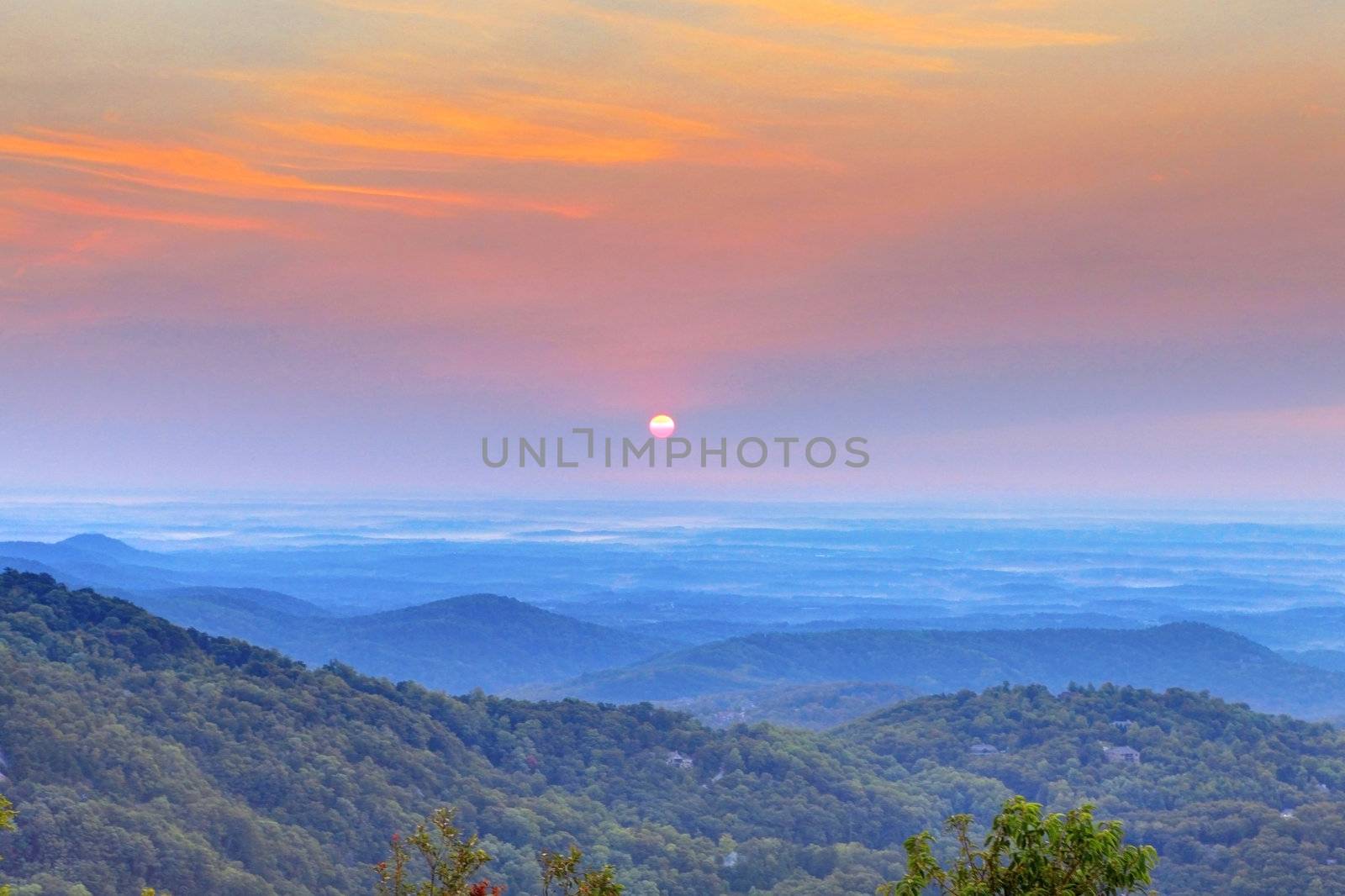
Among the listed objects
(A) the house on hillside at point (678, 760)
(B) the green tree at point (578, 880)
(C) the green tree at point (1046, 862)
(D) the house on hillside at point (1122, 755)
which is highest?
(C) the green tree at point (1046, 862)

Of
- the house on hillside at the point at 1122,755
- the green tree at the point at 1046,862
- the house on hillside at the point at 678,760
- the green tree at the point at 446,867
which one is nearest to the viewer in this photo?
the green tree at the point at 1046,862

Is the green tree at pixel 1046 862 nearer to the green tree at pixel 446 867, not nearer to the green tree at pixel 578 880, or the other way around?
the green tree at pixel 578 880

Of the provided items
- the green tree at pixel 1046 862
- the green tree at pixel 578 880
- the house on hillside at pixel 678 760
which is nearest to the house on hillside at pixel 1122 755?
the house on hillside at pixel 678 760

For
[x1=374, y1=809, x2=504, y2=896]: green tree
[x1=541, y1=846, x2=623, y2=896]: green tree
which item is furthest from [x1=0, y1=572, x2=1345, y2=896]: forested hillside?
[x1=541, y1=846, x2=623, y2=896]: green tree

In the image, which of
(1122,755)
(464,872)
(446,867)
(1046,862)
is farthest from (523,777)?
(1046,862)

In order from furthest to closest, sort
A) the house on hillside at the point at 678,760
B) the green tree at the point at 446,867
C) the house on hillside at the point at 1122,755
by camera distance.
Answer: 1. the house on hillside at the point at 1122,755
2. the house on hillside at the point at 678,760
3. the green tree at the point at 446,867

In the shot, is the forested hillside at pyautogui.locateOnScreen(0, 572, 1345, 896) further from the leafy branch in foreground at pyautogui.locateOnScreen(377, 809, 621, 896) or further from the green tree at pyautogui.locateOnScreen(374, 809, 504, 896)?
the leafy branch in foreground at pyautogui.locateOnScreen(377, 809, 621, 896)
